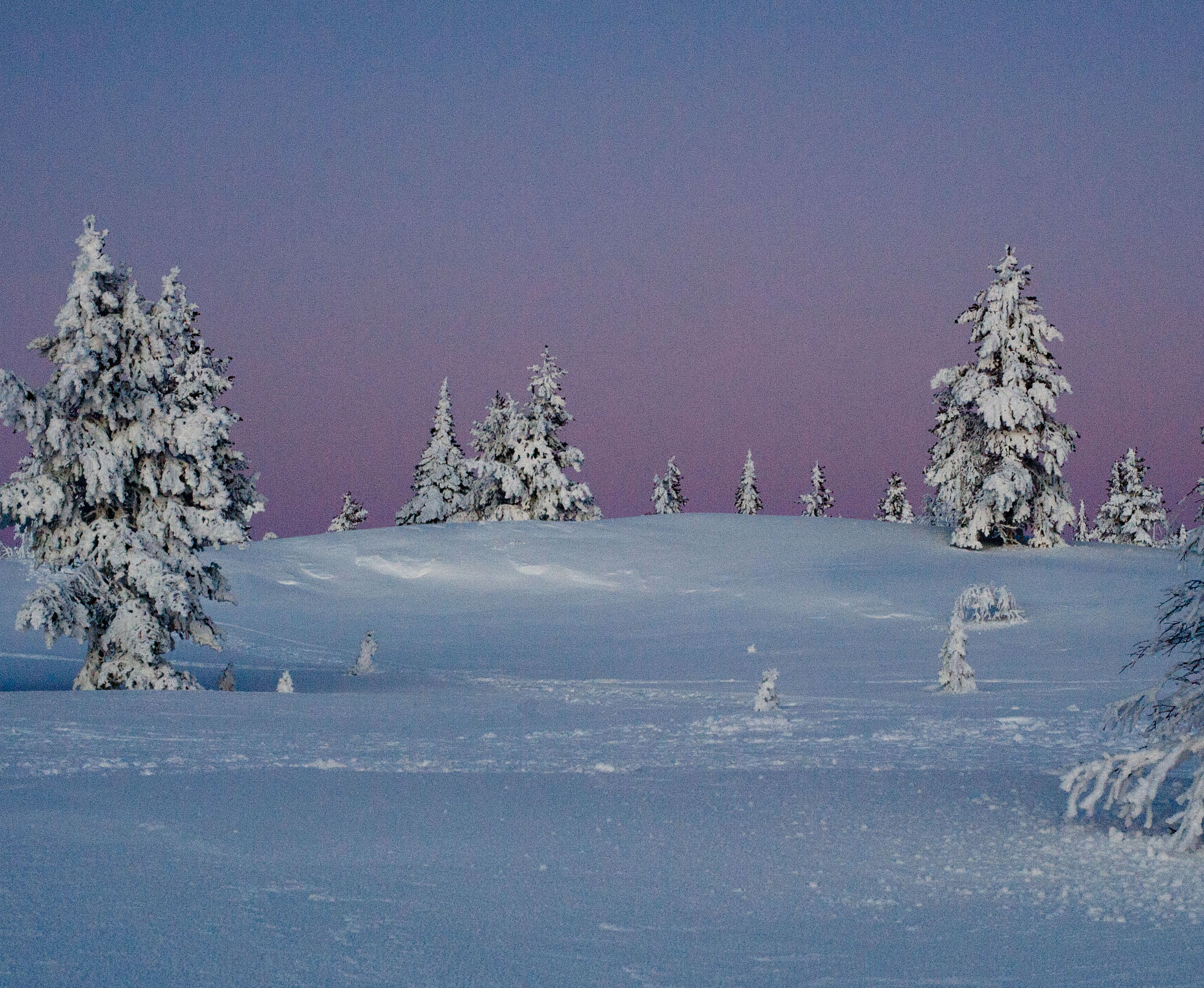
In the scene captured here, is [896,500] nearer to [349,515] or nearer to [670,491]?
[670,491]

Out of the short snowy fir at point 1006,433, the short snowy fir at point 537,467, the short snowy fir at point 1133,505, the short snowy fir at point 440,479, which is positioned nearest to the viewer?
the short snowy fir at point 1006,433

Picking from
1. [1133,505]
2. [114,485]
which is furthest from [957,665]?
[1133,505]

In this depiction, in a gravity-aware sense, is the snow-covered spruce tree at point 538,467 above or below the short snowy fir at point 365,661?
above

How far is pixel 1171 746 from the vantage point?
7492 mm

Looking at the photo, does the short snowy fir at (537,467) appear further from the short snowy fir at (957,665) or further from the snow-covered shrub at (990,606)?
the short snowy fir at (957,665)

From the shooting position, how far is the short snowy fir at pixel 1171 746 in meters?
7.08

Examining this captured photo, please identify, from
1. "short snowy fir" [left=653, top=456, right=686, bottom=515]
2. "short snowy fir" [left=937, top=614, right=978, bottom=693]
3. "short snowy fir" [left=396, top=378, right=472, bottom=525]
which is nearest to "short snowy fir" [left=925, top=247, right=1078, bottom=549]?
"short snowy fir" [left=937, top=614, right=978, bottom=693]

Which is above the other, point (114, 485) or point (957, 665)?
point (114, 485)

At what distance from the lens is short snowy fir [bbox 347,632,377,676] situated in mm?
23312

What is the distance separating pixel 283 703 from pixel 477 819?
8845mm

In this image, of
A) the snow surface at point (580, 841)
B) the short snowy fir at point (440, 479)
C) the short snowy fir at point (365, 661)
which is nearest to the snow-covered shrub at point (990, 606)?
the snow surface at point (580, 841)

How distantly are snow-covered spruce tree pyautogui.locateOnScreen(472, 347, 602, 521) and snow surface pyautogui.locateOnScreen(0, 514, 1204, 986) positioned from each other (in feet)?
Result: 117

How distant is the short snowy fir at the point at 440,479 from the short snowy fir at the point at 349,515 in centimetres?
1713

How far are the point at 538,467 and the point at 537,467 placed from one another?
→ 0.04 m
